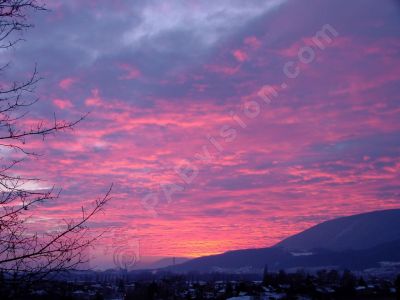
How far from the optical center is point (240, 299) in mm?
57812

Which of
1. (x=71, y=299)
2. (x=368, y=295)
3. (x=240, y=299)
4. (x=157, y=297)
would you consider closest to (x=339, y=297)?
(x=368, y=295)

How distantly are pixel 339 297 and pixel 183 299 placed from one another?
21.4 metres

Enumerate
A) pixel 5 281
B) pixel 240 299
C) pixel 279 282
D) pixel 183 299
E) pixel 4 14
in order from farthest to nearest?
1. pixel 279 282
2. pixel 183 299
3. pixel 240 299
4. pixel 4 14
5. pixel 5 281

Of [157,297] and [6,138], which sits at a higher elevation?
[6,138]

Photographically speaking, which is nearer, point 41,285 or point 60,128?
point 41,285

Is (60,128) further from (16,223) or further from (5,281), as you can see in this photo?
(5,281)

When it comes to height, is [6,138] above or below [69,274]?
above

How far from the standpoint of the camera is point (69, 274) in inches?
197

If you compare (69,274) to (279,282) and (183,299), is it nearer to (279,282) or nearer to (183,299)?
(183,299)

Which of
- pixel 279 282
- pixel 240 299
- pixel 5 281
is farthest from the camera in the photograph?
pixel 279 282

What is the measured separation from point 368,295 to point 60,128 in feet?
226

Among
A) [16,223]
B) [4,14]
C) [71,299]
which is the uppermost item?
[4,14]

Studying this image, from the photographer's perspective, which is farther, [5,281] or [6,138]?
[6,138]

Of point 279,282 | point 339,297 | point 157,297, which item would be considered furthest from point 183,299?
point 279,282
